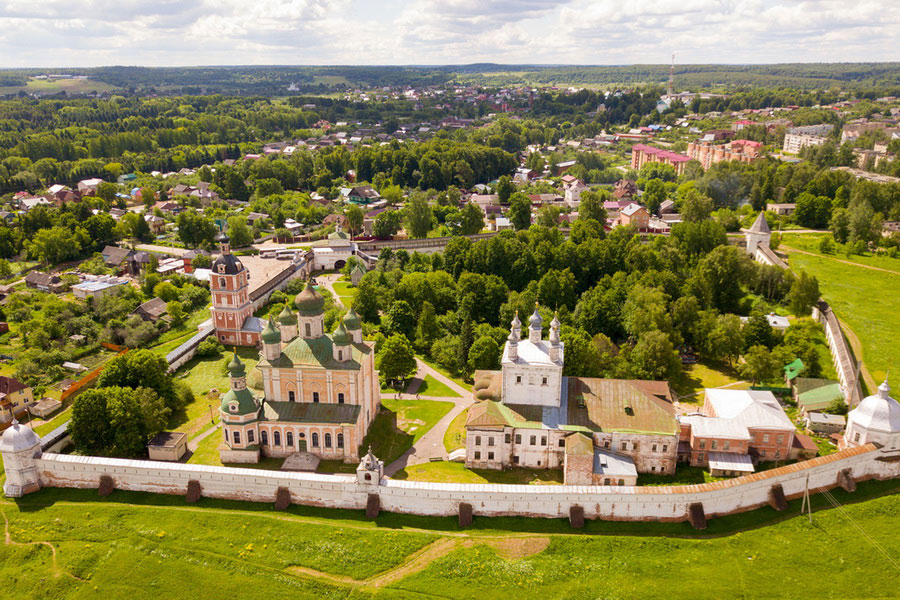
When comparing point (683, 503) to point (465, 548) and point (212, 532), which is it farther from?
point (212, 532)

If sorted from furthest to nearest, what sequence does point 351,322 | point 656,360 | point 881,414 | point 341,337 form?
point 656,360 < point 351,322 < point 341,337 < point 881,414

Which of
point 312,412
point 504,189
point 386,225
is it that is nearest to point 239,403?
point 312,412

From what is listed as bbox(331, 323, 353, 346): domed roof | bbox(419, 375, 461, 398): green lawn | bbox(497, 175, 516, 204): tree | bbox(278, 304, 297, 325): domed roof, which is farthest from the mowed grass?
bbox(497, 175, 516, 204): tree

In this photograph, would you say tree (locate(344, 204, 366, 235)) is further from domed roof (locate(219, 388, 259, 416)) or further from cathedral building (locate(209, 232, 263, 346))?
domed roof (locate(219, 388, 259, 416))

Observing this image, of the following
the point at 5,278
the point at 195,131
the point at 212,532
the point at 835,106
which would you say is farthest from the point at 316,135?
the point at 212,532

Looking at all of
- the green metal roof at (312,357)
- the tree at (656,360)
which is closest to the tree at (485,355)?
the tree at (656,360)

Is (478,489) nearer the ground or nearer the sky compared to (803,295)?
nearer the ground

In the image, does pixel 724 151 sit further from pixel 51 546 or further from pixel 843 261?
pixel 51 546

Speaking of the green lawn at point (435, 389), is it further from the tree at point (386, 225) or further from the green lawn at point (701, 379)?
the tree at point (386, 225)
